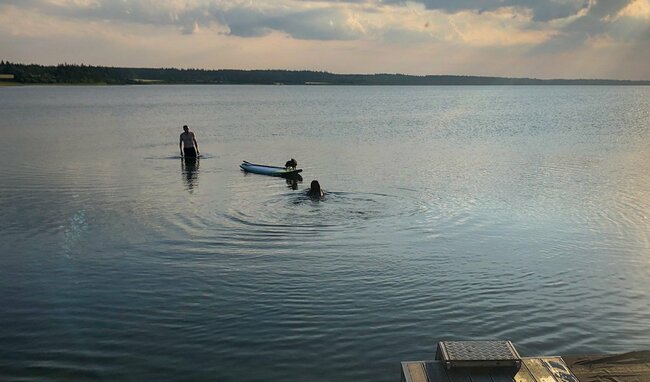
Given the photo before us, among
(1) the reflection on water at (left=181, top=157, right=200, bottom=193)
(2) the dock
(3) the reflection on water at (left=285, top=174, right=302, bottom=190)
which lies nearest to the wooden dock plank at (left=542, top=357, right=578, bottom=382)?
(2) the dock

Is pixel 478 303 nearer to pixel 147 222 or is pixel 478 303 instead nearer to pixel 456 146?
pixel 147 222

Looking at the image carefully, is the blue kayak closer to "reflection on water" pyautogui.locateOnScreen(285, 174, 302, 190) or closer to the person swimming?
"reflection on water" pyautogui.locateOnScreen(285, 174, 302, 190)

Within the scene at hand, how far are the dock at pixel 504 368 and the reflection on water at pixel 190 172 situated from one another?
62.9 feet

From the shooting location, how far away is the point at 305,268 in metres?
14.0

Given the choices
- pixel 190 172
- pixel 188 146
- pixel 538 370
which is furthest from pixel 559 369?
pixel 188 146

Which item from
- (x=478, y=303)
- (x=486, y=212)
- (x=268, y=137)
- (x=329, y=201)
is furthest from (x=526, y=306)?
(x=268, y=137)

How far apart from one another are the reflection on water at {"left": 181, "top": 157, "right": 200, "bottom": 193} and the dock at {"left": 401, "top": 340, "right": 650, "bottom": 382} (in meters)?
19.2

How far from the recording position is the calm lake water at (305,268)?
9.76 meters

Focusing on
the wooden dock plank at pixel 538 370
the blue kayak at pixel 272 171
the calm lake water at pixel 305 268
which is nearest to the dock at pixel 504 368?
the wooden dock plank at pixel 538 370

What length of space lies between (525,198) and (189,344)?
17.1 m

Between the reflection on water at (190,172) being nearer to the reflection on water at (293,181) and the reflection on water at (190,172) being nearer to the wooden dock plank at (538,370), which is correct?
the reflection on water at (293,181)

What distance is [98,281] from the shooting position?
513 inches

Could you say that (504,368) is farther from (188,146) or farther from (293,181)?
(188,146)

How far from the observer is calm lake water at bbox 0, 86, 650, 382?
976 cm
